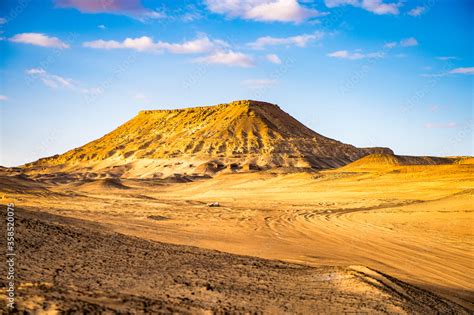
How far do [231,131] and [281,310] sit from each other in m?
101

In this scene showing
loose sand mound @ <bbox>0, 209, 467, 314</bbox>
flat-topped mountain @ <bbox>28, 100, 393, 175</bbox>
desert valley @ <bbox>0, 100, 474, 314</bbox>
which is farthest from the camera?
flat-topped mountain @ <bbox>28, 100, 393, 175</bbox>

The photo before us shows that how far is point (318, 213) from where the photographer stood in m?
21.8

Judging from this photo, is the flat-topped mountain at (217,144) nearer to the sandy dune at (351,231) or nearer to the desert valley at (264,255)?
the desert valley at (264,255)

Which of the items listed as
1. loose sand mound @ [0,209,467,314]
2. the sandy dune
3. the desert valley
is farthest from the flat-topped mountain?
loose sand mound @ [0,209,467,314]

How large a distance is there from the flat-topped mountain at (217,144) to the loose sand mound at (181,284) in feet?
221

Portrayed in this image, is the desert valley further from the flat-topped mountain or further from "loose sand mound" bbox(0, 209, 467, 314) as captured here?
the flat-topped mountain

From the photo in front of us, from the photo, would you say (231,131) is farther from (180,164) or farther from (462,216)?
(462,216)

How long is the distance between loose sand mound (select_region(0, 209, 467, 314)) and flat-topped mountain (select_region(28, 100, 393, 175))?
67272 millimetres

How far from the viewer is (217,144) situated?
3893 inches

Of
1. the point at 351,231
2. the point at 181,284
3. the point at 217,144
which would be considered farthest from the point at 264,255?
the point at 217,144

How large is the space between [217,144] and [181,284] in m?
92.1

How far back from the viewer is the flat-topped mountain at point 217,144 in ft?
286

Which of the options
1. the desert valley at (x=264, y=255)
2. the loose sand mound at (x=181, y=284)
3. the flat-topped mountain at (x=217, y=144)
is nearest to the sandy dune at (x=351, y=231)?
the desert valley at (x=264, y=255)

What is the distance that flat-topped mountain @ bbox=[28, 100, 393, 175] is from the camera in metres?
87.1
